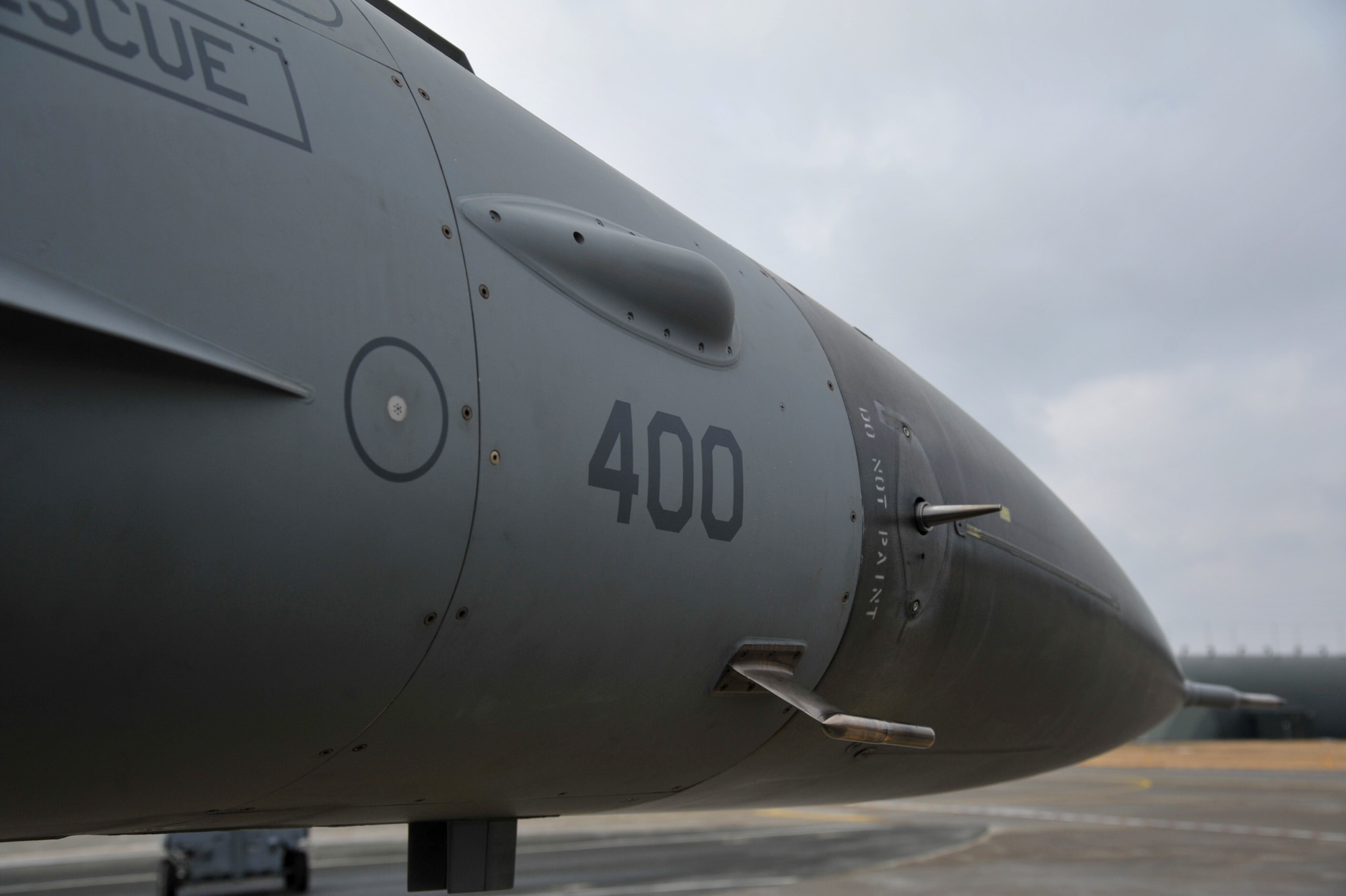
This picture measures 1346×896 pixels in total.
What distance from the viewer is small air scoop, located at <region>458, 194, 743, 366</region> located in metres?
2.71

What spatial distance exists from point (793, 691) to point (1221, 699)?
5.92 metres

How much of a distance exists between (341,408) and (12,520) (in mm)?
617

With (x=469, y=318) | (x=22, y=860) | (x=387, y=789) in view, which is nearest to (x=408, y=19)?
(x=469, y=318)

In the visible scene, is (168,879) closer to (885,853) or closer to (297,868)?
(297,868)

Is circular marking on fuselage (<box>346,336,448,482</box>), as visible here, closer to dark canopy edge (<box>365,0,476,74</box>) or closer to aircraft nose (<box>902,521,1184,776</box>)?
dark canopy edge (<box>365,0,476,74</box>)

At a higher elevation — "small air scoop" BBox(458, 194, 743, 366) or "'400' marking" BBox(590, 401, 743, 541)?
"small air scoop" BBox(458, 194, 743, 366)

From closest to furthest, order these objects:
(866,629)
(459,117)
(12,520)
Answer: (12,520)
(459,117)
(866,629)

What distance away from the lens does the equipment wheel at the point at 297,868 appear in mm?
11477

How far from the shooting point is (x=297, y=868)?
37.8ft

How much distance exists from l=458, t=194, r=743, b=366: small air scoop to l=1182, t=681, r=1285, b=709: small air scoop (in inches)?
210

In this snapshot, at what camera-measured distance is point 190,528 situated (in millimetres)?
1865

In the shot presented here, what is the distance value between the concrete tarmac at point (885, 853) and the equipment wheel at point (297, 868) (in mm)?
413

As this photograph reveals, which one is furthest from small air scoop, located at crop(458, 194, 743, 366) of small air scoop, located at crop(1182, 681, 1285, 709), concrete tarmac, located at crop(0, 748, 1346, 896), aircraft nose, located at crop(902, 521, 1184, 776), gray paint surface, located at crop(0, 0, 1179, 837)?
concrete tarmac, located at crop(0, 748, 1346, 896)

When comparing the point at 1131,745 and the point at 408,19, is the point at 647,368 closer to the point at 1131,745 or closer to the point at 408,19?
the point at 408,19
